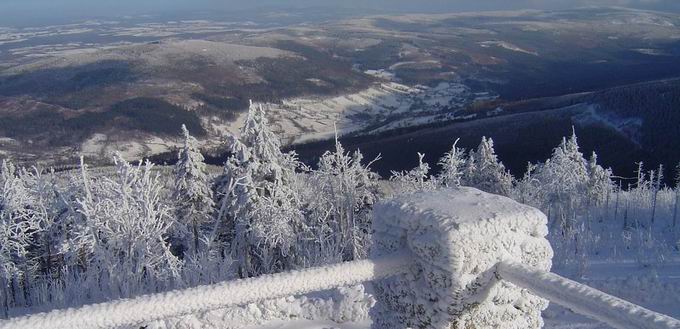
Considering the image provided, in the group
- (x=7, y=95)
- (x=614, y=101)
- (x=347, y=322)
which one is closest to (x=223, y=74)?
(x=7, y=95)

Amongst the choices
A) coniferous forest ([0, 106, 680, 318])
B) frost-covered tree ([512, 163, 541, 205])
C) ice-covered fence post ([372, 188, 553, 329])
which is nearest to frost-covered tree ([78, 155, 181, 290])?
coniferous forest ([0, 106, 680, 318])

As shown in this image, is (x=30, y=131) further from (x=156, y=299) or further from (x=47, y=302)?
(x=156, y=299)

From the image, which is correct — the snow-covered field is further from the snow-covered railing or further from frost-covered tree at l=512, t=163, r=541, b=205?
the snow-covered railing

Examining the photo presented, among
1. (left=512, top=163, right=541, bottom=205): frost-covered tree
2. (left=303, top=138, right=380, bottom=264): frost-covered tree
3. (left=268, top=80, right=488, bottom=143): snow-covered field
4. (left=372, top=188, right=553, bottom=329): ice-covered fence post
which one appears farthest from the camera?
(left=268, top=80, right=488, bottom=143): snow-covered field

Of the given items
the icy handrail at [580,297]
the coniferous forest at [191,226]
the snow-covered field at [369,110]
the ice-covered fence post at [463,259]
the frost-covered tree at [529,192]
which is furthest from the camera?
the snow-covered field at [369,110]

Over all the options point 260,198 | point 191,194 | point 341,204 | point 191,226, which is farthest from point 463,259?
point 191,226

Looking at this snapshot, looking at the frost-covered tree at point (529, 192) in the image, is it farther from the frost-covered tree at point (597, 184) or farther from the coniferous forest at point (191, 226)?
the coniferous forest at point (191, 226)

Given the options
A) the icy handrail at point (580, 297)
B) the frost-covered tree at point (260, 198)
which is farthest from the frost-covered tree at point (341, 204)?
the icy handrail at point (580, 297)
